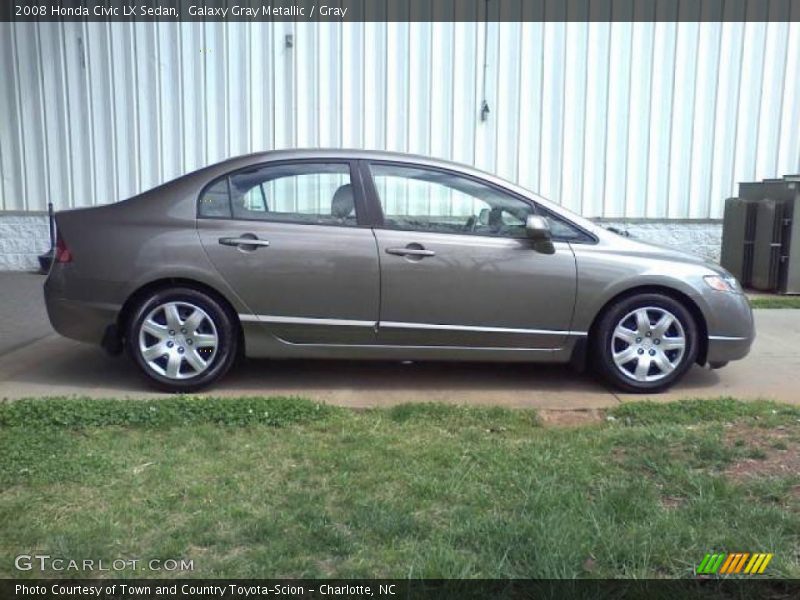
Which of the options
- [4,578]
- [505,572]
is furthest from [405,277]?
[4,578]

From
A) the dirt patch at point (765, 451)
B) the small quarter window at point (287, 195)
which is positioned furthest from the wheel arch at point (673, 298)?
the small quarter window at point (287, 195)

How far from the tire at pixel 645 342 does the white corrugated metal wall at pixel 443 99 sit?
5494mm

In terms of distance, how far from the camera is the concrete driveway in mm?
5066

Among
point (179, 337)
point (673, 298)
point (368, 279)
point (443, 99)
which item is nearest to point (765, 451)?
point (673, 298)

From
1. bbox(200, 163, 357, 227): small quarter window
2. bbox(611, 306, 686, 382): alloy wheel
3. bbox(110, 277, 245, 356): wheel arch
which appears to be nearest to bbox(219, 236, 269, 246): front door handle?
bbox(200, 163, 357, 227): small quarter window

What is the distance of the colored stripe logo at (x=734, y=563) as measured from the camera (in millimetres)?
2805

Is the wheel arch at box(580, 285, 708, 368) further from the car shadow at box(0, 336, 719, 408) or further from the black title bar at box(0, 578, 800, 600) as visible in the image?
the black title bar at box(0, 578, 800, 600)

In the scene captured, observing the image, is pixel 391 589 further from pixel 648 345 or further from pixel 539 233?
pixel 648 345

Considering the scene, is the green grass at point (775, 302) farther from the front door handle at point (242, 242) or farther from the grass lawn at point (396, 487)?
the front door handle at point (242, 242)

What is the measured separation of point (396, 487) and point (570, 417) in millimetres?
1591

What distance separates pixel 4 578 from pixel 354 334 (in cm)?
271

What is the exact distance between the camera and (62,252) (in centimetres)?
507

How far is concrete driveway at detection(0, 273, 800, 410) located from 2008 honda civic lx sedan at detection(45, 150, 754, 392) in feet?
0.84

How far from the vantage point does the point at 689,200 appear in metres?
10.5
